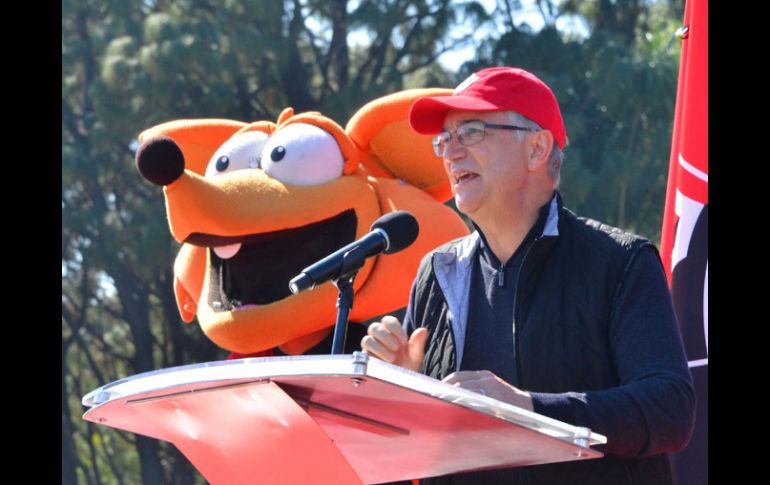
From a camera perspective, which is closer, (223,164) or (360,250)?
(360,250)

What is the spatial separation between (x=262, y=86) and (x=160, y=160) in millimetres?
4935

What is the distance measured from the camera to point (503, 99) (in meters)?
2.61

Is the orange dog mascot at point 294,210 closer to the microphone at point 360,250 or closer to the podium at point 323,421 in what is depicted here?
the microphone at point 360,250

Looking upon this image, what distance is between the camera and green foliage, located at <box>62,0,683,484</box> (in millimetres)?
8688

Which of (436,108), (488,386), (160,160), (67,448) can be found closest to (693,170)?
(436,108)

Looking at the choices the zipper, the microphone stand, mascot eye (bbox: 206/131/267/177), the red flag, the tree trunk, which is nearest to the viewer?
the microphone stand

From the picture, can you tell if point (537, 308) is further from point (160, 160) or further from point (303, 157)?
point (303, 157)

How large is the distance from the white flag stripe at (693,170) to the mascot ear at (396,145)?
141 cm

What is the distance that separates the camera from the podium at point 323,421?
5.79 feet

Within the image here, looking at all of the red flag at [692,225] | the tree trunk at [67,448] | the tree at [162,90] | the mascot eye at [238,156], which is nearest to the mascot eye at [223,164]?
the mascot eye at [238,156]

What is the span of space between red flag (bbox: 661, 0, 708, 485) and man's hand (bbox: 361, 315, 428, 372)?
1297 mm

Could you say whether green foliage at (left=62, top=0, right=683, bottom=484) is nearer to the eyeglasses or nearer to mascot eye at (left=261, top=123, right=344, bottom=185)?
mascot eye at (left=261, top=123, right=344, bottom=185)

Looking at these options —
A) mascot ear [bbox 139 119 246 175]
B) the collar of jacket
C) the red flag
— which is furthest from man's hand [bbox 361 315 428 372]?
mascot ear [bbox 139 119 246 175]

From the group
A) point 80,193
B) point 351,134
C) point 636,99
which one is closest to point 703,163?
point 351,134
